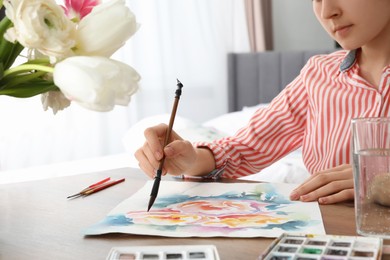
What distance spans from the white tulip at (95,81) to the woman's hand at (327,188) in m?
0.54

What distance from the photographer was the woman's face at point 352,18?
136 centimetres

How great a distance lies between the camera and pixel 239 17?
4.55 metres

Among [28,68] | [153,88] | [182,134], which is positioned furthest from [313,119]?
[153,88]

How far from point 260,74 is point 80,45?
352 centimetres

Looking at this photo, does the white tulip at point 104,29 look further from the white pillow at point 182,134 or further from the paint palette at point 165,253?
the white pillow at point 182,134

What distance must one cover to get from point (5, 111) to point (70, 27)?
8.62ft

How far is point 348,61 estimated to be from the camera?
155cm

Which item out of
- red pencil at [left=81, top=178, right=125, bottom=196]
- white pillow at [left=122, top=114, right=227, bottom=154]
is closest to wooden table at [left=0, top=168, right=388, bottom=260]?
red pencil at [left=81, top=178, right=125, bottom=196]

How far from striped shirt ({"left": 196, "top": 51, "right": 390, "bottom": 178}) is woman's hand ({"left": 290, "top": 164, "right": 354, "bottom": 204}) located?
1.15 ft

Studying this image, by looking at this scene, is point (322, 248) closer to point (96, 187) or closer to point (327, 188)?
point (327, 188)

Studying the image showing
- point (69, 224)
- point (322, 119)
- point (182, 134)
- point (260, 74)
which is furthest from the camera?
point (260, 74)

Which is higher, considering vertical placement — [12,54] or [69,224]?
[12,54]

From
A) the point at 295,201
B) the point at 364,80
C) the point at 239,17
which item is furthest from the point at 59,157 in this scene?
the point at 295,201

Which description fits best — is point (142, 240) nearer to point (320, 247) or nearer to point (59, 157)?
point (320, 247)
